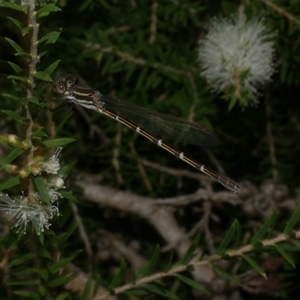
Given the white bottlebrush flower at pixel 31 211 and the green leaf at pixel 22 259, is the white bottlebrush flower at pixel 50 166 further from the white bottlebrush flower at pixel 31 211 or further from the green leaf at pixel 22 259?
the green leaf at pixel 22 259

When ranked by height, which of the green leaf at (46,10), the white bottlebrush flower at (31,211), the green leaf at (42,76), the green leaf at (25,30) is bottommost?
the white bottlebrush flower at (31,211)

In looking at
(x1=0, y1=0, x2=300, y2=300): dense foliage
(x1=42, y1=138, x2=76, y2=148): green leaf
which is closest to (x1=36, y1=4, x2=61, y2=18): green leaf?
(x1=42, y1=138, x2=76, y2=148): green leaf

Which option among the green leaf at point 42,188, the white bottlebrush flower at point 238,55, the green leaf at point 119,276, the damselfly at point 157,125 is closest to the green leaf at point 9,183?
the green leaf at point 42,188

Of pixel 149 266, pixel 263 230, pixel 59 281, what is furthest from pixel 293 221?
pixel 59 281

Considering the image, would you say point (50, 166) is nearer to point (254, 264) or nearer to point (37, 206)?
point (37, 206)

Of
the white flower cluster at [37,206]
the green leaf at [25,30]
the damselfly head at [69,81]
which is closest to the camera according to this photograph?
the green leaf at [25,30]

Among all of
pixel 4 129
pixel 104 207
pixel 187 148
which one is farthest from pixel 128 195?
pixel 4 129

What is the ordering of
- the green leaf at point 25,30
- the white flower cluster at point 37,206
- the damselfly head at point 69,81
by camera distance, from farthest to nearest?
the damselfly head at point 69,81, the white flower cluster at point 37,206, the green leaf at point 25,30
